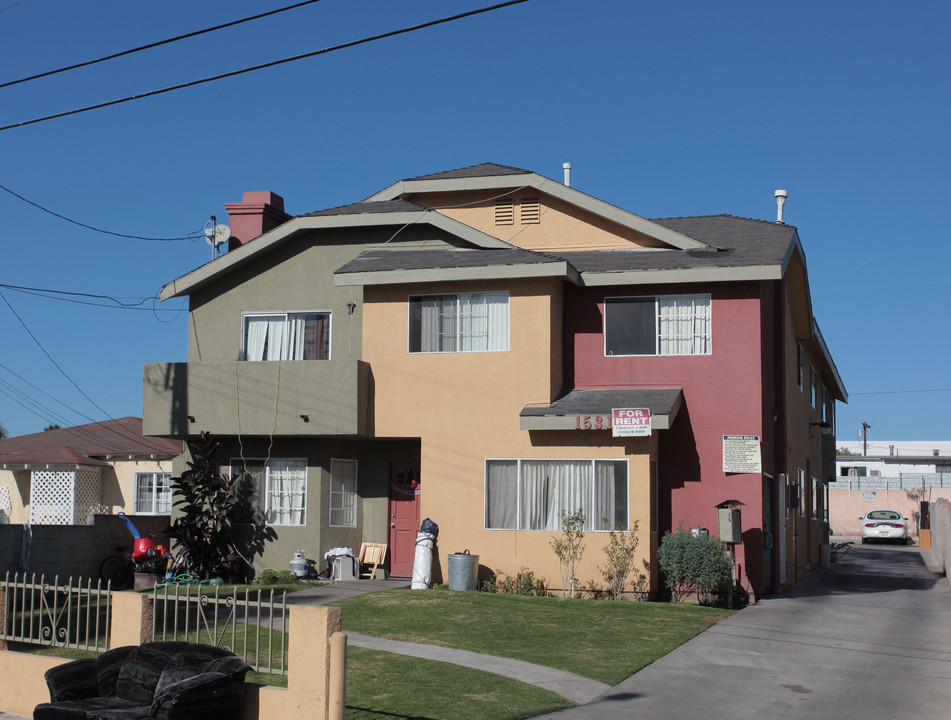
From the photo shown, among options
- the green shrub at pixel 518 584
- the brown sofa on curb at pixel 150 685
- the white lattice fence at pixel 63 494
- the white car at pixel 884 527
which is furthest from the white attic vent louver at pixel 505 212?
the white car at pixel 884 527

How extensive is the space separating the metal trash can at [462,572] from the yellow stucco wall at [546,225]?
7103mm

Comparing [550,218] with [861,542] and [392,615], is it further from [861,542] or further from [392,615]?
[861,542]

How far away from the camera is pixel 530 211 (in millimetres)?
22516

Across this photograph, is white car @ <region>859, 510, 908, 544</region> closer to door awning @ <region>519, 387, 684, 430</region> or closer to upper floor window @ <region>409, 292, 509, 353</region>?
door awning @ <region>519, 387, 684, 430</region>

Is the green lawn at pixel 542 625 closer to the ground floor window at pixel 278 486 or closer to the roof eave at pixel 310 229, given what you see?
the ground floor window at pixel 278 486

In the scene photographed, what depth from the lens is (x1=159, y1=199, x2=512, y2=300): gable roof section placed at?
21.1 metres

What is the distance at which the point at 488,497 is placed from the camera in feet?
64.1

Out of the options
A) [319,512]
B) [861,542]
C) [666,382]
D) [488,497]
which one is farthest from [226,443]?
[861,542]

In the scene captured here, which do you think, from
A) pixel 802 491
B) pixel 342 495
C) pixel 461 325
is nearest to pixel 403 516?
pixel 342 495

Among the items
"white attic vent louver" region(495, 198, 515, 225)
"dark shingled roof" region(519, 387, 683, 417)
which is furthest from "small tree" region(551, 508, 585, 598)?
"white attic vent louver" region(495, 198, 515, 225)

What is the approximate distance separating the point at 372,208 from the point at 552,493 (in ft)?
23.6

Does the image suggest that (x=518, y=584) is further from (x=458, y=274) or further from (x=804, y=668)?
(x=804, y=668)

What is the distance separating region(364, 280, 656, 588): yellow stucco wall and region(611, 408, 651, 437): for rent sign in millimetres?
352

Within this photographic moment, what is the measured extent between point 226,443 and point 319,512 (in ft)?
8.51
